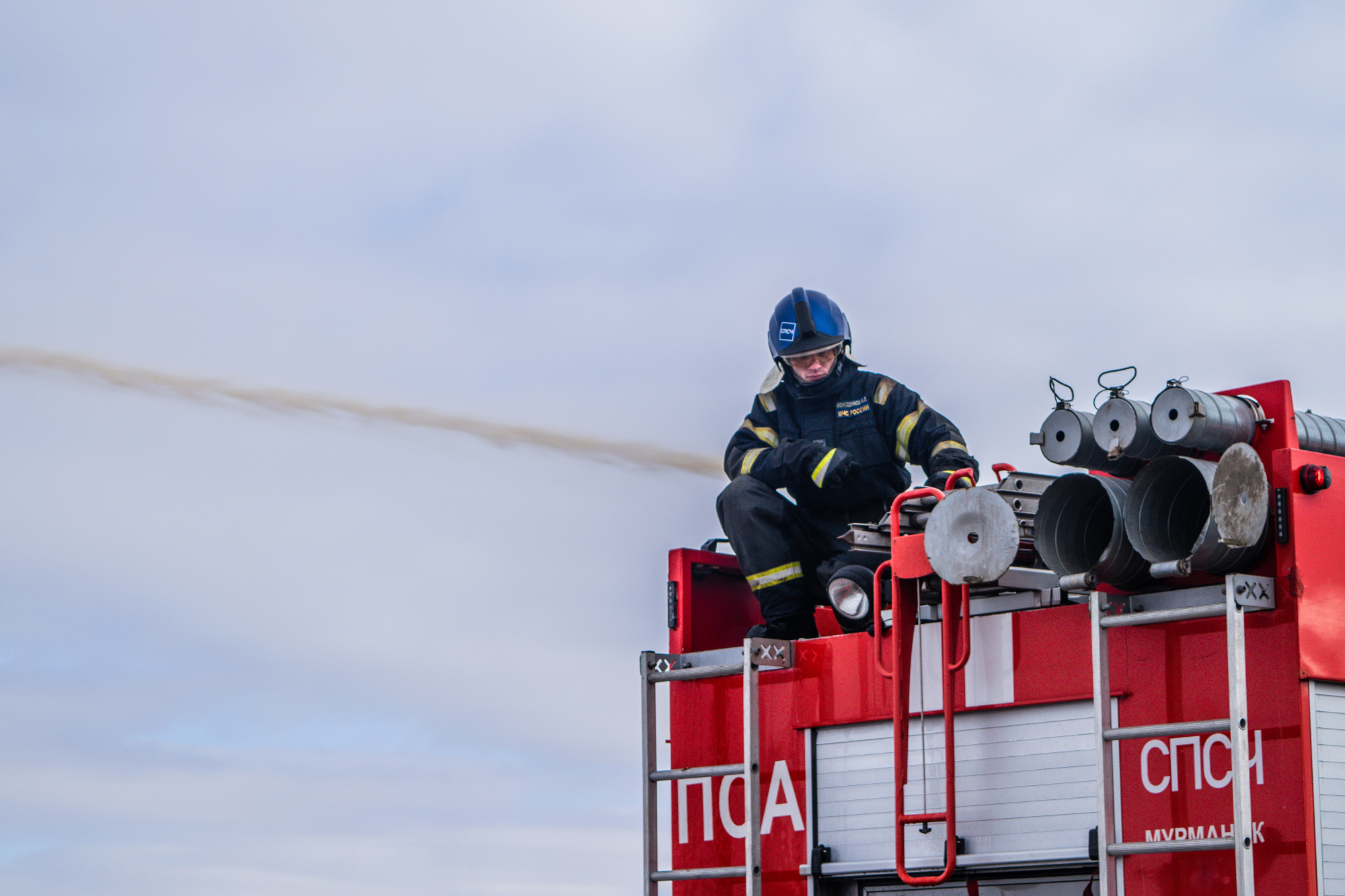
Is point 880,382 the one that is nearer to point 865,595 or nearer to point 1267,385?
point 865,595

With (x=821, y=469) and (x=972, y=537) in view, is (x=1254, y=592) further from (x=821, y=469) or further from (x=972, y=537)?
(x=821, y=469)

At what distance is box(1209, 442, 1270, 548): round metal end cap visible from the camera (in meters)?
5.39

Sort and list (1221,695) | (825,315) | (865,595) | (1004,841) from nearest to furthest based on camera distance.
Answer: (1221,695) → (1004,841) → (865,595) → (825,315)

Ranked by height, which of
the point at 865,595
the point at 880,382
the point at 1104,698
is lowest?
the point at 1104,698

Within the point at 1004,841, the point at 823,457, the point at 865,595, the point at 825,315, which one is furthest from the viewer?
the point at 825,315

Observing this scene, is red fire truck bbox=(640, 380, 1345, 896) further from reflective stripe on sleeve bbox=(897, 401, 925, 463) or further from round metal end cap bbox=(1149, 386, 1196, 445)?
reflective stripe on sleeve bbox=(897, 401, 925, 463)

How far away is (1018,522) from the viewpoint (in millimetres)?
6199

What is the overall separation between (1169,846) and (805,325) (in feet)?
9.51

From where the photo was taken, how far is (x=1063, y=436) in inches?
242

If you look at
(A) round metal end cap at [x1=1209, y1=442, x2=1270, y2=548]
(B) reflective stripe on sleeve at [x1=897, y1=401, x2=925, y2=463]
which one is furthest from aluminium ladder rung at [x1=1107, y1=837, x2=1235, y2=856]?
(B) reflective stripe on sleeve at [x1=897, y1=401, x2=925, y2=463]

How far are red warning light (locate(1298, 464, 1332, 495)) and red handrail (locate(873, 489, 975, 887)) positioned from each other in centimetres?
112

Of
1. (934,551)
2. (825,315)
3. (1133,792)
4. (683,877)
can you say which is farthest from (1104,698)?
(825,315)

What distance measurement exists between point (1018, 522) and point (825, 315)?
1.73 metres

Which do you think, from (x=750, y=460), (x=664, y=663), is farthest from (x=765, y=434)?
(x=664, y=663)
